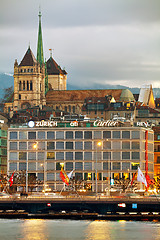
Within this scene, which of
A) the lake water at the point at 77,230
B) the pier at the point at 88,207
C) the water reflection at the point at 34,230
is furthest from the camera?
the pier at the point at 88,207

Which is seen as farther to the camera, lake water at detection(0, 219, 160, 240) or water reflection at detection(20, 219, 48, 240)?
water reflection at detection(20, 219, 48, 240)

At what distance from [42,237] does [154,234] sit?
19.0 meters

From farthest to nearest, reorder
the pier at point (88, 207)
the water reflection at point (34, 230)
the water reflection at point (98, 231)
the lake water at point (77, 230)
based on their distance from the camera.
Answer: the pier at point (88, 207) < the water reflection at point (34, 230) < the lake water at point (77, 230) < the water reflection at point (98, 231)

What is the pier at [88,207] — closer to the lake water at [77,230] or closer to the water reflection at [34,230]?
the lake water at [77,230]

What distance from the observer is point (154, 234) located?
15838 cm

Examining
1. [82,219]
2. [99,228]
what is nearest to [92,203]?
[82,219]

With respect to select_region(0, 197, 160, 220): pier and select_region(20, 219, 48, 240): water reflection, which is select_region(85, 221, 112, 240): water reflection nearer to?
select_region(20, 219, 48, 240): water reflection

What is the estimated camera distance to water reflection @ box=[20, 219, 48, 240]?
156875mm

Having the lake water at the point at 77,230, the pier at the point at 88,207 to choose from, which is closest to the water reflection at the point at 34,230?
the lake water at the point at 77,230

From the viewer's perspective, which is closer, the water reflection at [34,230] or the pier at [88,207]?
the water reflection at [34,230]

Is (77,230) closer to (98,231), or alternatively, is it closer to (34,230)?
(98,231)

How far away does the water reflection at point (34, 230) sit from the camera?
6176 inches

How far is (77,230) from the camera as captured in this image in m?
164

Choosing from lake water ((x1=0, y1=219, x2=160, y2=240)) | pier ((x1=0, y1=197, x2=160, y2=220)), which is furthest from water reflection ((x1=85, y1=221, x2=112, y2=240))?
pier ((x1=0, y1=197, x2=160, y2=220))
